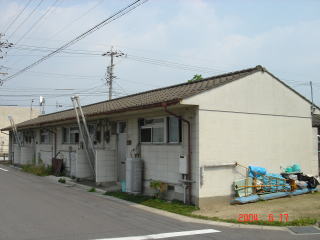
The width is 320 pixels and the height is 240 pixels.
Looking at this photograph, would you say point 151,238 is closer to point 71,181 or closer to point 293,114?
point 293,114

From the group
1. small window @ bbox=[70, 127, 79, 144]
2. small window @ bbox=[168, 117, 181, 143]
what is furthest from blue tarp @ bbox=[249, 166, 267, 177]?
small window @ bbox=[70, 127, 79, 144]

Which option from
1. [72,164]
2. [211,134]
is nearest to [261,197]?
[211,134]

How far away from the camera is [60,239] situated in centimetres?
673

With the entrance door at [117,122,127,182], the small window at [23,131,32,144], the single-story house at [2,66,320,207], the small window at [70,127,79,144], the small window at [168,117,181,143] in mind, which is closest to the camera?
the single-story house at [2,66,320,207]

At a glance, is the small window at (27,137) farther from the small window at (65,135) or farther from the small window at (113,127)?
the small window at (113,127)

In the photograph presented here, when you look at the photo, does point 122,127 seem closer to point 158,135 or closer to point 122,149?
point 122,149

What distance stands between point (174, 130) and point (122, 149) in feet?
12.6

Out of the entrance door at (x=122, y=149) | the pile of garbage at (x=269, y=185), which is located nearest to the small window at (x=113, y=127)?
the entrance door at (x=122, y=149)

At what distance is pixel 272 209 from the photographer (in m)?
9.99

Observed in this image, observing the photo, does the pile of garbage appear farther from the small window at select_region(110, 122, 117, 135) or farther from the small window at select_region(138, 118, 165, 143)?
the small window at select_region(110, 122, 117, 135)

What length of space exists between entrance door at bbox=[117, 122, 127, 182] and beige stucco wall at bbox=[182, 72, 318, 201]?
4.62 metres

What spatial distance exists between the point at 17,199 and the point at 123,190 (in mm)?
3641

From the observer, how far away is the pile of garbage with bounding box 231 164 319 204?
11.2 m

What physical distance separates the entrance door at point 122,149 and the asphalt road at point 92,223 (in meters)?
3.16
